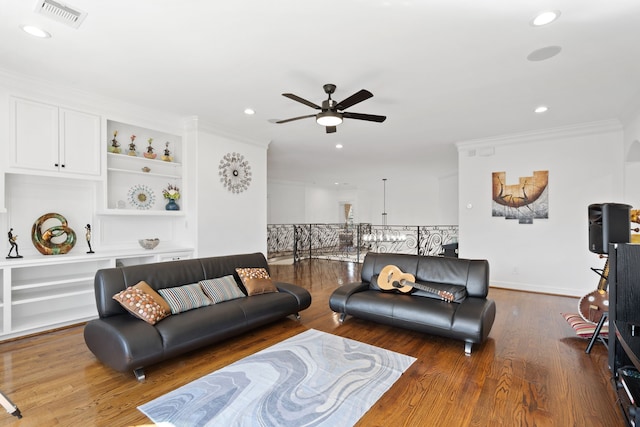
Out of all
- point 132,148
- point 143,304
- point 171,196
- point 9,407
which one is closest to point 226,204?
point 171,196

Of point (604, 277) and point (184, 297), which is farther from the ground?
point (604, 277)

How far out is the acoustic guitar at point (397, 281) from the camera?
3.60 metres

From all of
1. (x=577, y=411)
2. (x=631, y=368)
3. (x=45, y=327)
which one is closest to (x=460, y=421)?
(x=577, y=411)

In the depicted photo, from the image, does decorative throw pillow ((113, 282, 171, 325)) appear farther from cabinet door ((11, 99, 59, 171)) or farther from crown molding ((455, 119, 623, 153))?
crown molding ((455, 119, 623, 153))

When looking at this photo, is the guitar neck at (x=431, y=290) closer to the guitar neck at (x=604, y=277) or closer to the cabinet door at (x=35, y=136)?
the guitar neck at (x=604, y=277)

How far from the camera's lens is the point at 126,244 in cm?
449

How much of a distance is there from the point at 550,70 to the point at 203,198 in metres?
4.72

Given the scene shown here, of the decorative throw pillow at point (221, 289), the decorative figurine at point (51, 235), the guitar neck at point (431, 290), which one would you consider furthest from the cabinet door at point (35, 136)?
the guitar neck at point (431, 290)

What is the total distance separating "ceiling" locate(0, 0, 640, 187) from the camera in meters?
2.29

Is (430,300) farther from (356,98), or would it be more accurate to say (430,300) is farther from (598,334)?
(356,98)

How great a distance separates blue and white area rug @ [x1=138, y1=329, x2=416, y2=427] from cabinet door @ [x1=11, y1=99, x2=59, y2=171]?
10.2ft

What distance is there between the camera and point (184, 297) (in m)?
3.09

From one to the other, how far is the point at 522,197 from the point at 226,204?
5162 mm

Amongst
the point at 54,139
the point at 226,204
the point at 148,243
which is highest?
the point at 54,139
